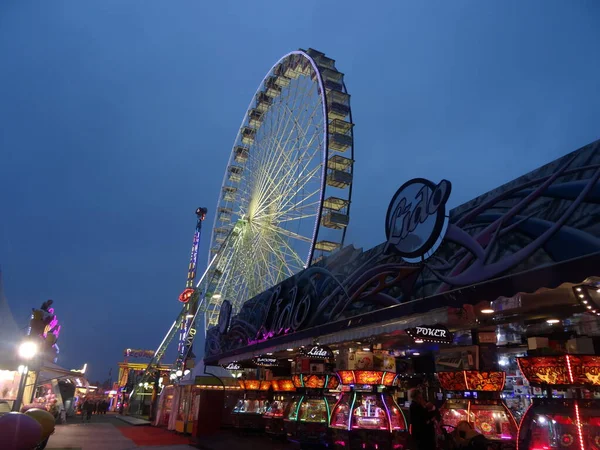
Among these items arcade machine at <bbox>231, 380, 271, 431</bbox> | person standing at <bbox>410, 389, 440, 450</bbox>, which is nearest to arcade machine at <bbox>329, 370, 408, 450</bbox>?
person standing at <bbox>410, 389, 440, 450</bbox>

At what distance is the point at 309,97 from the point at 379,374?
11.8m

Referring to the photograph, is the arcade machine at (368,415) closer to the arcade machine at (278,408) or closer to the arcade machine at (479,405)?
the arcade machine at (479,405)

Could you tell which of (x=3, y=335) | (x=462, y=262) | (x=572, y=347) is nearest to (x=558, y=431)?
(x=572, y=347)

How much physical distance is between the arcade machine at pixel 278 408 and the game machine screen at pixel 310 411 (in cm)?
166

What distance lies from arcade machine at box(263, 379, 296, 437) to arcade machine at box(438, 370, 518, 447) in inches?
281

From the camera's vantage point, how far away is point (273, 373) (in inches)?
706

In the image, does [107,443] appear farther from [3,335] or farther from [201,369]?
[201,369]

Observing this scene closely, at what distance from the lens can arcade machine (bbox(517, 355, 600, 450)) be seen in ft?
16.4

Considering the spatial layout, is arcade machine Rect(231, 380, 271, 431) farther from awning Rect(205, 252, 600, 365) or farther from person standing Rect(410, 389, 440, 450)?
person standing Rect(410, 389, 440, 450)

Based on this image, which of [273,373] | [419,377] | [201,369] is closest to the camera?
[419,377]

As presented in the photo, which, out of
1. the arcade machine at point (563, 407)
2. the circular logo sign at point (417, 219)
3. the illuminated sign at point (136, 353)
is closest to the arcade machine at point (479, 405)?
the arcade machine at point (563, 407)

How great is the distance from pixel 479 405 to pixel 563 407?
11.2ft

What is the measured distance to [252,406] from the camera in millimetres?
17016

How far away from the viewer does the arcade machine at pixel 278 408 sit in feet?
48.2
